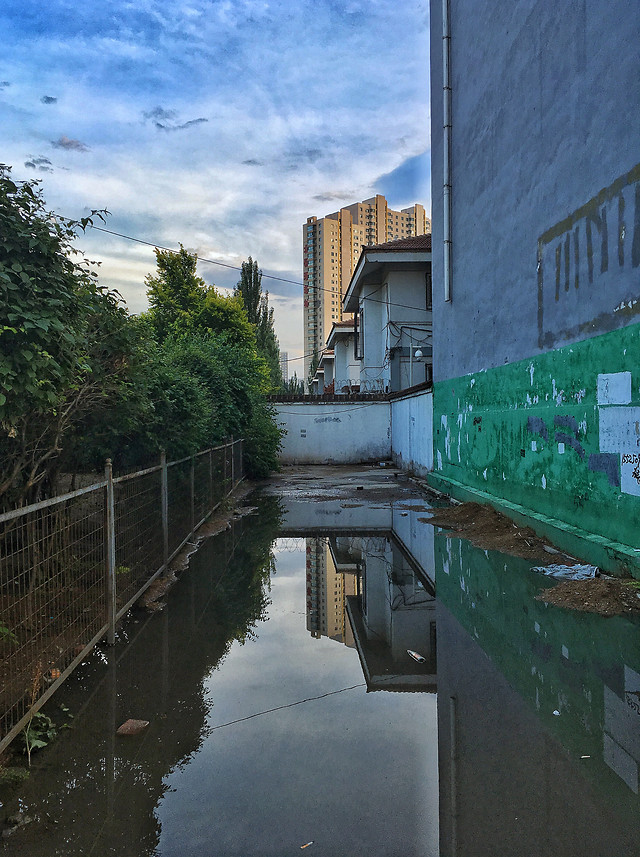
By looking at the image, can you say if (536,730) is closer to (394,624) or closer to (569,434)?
(394,624)

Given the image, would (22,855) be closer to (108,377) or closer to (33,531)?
(33,531)

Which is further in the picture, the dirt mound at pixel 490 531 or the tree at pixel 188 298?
the tree at pixel 188 298

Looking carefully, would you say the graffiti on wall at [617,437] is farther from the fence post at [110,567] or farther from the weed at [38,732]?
the weed at [38,732]

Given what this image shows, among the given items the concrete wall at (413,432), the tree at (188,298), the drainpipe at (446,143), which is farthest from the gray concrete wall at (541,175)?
the tree at (188,298)

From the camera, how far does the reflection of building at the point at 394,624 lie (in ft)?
16.9

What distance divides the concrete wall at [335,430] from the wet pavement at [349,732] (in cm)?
2060

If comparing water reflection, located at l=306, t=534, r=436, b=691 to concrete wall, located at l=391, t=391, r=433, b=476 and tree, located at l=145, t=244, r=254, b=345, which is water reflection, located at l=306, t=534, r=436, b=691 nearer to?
concrete wall, located at l=391, t=391, r=433, b=476

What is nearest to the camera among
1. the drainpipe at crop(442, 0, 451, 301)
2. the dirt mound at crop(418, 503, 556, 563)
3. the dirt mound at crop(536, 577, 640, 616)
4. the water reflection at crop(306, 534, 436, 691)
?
the water reflection at crop(306, 534, 436, 691)

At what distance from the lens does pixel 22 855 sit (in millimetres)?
2850

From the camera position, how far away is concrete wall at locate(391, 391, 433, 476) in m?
19.5

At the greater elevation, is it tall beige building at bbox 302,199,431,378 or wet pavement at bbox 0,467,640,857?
tall beige building at bbox 302,199,431,378

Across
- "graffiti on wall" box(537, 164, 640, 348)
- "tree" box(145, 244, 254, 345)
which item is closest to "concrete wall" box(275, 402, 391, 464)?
"tree" box(145, 244, 254, 345)

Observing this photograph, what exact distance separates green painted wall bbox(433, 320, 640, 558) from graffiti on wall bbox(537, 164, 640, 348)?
0.90ft

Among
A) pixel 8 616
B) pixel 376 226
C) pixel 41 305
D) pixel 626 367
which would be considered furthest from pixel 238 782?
pixel 376 226
